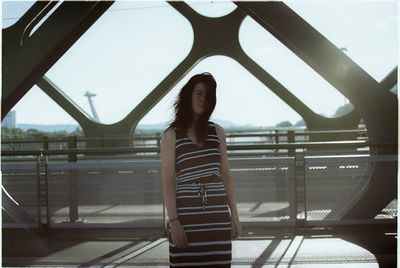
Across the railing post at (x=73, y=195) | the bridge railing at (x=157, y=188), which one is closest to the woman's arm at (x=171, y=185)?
the bridge railing at (x=157, y=188)

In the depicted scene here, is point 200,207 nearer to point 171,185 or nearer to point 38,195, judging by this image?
point 171,185

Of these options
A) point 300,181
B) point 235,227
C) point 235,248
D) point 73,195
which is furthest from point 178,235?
point 73,195

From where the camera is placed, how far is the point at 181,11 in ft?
59.0

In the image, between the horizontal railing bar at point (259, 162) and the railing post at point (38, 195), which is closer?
the horizontal railing bar at point (259, 162)

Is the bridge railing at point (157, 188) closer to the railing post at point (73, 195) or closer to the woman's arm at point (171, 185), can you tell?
the railing post at point (73, 195)

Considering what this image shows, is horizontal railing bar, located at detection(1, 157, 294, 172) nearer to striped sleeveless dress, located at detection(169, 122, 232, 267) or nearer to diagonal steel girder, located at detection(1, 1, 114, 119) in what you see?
diagonal steel girder, located at detection(1, 1, 114, 119)

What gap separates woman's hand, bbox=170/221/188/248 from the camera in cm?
226

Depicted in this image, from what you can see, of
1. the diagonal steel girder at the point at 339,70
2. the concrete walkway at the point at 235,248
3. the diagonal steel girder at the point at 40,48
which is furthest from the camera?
the diagonal steel girder at the point at 40,48

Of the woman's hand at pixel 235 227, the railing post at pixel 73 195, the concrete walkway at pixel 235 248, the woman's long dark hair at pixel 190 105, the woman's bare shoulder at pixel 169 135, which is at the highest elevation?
the woman's long dark hair at pixel 190 105

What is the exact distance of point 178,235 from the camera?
226cm

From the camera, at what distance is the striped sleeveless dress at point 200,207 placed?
7.51 ft

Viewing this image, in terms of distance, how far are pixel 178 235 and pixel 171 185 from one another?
261 millimetres

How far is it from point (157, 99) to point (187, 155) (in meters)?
15.9

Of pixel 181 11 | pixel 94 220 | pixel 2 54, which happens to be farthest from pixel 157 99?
pixel 94 220
